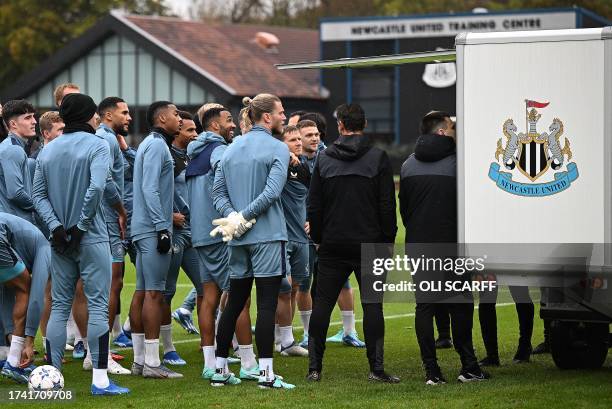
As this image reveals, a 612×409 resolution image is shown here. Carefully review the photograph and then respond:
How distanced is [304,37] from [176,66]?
473 inches

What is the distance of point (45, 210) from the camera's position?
358 inches

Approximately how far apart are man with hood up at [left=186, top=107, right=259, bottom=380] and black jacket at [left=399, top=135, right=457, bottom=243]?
1490 millimetres

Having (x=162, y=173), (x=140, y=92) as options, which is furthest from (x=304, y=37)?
(x=162, y=173)

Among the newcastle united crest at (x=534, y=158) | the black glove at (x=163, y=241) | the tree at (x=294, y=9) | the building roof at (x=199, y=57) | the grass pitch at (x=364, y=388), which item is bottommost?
the grass pitch at (x=364, y=388)

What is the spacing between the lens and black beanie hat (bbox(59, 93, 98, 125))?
9234 millimetres

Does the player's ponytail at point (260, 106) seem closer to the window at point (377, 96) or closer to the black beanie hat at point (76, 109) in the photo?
the black beanie hat at point (76, 109)

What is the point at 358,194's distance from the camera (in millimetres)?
9461

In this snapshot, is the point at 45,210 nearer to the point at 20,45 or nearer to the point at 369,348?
the point at 369,348

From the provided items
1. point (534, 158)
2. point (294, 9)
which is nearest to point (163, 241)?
point (534, 158)

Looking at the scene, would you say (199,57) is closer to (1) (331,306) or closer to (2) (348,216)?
(1) (331,306)

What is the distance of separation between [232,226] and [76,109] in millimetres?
1453

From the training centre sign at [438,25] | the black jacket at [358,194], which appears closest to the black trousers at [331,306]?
the black jacket at [358,194]

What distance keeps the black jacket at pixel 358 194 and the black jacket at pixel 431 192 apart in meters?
0.17

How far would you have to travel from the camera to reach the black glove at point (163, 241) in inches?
383
